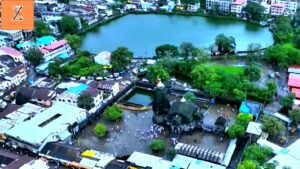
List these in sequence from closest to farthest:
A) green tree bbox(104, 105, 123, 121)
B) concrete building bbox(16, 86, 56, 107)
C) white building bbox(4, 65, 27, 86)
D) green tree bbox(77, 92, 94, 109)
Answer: green tree bbox(104, 105, 123, 121)
green tree bbox(77, 92, 94, 109)
concrete building bbox(16, 86, 56, 107)
white building bbox(4, 65, 27, 86)

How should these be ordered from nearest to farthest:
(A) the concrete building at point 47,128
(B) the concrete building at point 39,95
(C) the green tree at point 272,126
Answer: (C) the green tree at point 272,126 → (A) the concrete building at point 47,128 → (B) the concrete building at point 39,95

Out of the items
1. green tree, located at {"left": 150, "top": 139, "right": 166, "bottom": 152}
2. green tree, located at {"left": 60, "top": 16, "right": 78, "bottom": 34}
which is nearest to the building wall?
green tree, located at {"left": 60, "top": 16, "right": 78, "bottom": 34}

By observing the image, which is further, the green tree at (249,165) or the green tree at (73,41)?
the green tree at (73,41)

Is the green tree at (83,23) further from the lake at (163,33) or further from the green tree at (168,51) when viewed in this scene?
the green tree at (168,51)

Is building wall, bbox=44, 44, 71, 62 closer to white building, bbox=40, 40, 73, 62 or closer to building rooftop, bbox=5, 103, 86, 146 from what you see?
white building, bbox=40, 40, 73, 62

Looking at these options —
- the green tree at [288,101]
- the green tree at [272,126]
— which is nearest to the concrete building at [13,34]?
the green tree at [288,101]

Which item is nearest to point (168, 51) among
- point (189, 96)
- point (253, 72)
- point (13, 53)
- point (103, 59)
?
point (103, 59)
